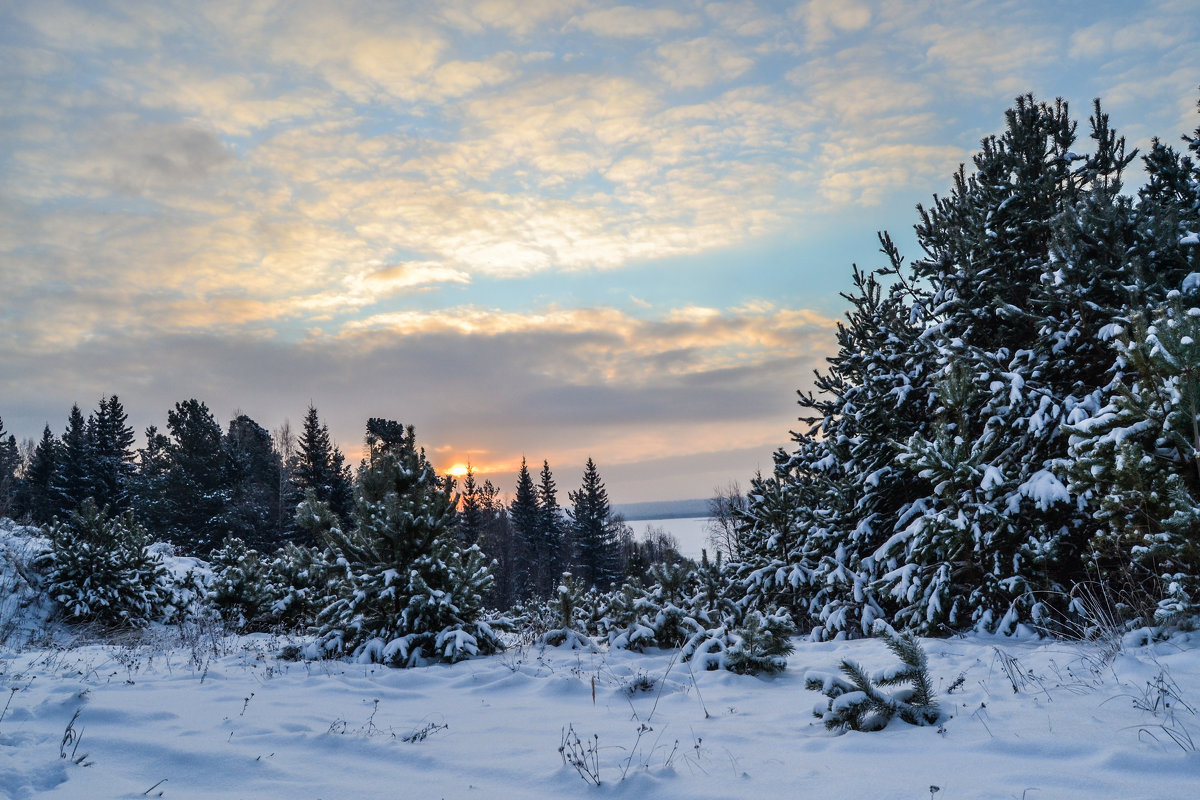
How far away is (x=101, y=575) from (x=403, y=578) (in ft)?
36.0

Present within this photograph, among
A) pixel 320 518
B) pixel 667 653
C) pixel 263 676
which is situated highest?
pixel 320 518

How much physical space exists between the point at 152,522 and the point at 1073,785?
145 feet

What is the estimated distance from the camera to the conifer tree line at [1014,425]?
241 inches

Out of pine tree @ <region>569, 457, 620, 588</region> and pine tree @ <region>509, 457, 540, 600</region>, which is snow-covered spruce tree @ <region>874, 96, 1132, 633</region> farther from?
pine tree @ <region>509, 457, 540, 600</region>

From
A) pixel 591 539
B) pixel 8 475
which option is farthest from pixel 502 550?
pixel 8 475

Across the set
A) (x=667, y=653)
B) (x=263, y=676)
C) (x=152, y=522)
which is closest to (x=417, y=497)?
(x=263, y=676)

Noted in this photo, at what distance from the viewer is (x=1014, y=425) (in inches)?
321

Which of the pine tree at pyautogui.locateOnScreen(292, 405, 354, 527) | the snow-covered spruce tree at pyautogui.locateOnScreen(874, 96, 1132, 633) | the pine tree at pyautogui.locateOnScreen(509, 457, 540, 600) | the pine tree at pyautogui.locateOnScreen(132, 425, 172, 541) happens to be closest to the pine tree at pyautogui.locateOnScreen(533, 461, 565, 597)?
the pine tree at pyautogui.locateOnScreen(509, 457, 540, 600)

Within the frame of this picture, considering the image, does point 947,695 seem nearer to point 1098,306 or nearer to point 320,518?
point 1098,306

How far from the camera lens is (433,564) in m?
8.91

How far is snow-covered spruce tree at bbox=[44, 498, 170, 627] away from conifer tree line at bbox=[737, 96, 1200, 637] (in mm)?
14752

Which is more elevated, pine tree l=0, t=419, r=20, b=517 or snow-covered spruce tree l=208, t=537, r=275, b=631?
pine tree l=0, t=419, r=20, b=517

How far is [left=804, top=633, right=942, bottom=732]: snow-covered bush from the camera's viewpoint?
3900 mm

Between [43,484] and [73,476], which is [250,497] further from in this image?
[43,484]
